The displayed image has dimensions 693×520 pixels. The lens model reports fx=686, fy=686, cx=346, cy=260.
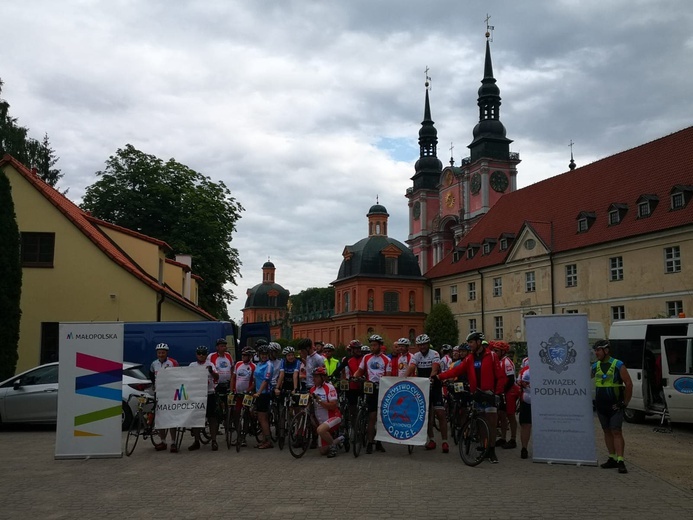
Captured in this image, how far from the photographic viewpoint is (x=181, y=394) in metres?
12.7

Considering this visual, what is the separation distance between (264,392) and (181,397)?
5.03ft

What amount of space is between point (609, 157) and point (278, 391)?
4111cm

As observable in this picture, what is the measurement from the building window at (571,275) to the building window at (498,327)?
9.02 m

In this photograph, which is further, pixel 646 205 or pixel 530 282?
pixel 530 282

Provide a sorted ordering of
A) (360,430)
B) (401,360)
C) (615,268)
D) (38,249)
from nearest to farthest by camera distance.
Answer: (360,430) < (401,360) < (38,249) < (615,268)

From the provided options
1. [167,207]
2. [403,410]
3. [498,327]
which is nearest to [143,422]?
[403,410]

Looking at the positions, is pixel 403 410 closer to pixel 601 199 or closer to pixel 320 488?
pixel 320 488

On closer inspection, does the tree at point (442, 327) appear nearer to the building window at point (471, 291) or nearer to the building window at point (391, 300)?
the building window at point (471, 291)

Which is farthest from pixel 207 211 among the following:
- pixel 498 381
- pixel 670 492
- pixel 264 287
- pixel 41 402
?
pixel 264 287

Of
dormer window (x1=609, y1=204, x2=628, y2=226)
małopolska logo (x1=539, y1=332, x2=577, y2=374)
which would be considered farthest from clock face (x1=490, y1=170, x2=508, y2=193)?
małopolska logo (x1=539, y1=332, x2=577, y2=374)

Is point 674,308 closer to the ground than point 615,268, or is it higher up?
closer to the ground

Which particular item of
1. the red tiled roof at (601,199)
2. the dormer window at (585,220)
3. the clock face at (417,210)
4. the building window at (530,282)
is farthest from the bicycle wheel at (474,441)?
the clock face at (417,210)

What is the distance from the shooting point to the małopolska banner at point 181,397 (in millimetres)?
12586

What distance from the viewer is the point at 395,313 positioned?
69688 millimetres
